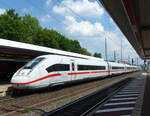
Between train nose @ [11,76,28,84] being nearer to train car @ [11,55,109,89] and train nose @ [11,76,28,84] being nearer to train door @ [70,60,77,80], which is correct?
train car @ [11,55,109,89]

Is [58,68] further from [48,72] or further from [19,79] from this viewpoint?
[19,79]

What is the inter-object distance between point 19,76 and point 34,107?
10.8 feet

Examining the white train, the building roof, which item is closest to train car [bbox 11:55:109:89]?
the white train

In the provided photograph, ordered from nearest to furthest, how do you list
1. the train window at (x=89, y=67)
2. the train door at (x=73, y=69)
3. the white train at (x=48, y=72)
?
1. the white train at (x=48, y=72)
2. the train door at (x=73, y=69)
3. the train window at (x=89, y=67)

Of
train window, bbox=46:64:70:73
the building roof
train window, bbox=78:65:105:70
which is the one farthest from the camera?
train window, bbox=78:65:105:70

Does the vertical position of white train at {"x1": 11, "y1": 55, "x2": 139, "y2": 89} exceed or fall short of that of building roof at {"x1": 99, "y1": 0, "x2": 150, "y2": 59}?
it falls short

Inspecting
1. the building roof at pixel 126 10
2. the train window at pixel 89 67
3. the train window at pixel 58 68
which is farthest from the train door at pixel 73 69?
Answer: the building roof at pixel 126 10

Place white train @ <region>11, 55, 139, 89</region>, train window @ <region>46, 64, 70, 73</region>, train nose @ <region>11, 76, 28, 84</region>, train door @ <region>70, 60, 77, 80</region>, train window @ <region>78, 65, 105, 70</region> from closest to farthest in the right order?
train nose @ <region>11, 76, 28, 84</region> → white train @ <region>11, 55, 139, 89</region> → train window @ <region>46, 64, 70, 73</region> → train door @ <region>70, 60, 77, 80</region> → train window @ <region>78, 65, 105, 70</region>

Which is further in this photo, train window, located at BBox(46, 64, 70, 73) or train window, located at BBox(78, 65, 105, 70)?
train window, located at BBox(78, 65, 105, 70)

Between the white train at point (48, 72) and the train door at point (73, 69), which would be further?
the train door at point (73, 69)

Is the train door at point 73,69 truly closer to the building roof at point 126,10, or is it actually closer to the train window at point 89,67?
the train window at point 89,67

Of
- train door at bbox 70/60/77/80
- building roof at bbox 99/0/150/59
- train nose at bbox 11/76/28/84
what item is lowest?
train nose at bbox 11/76/28/84

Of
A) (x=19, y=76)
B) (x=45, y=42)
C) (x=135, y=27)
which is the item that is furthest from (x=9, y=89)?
(x=45, y=42)

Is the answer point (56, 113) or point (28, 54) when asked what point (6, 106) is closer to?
point (56, 113)
